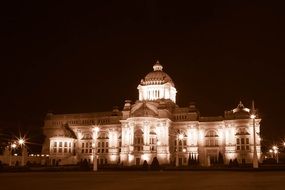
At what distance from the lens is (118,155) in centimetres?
10744

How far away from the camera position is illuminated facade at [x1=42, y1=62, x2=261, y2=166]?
96250 millimetres

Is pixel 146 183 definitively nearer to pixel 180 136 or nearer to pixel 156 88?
pixel 180 136

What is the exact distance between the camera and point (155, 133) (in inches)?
3846

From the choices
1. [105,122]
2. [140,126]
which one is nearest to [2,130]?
[105,122]

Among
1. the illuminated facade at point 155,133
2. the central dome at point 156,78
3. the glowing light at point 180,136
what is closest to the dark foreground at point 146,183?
the illuminated facade at point 155,133

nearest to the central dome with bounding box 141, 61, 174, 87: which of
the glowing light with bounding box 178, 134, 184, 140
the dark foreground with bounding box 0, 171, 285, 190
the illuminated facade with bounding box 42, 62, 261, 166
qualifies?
the illuminated facade with bounding box 42, 62, 261, 166

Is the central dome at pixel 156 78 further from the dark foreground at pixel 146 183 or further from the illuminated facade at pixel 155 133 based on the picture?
the dark foreground at pixel 146 183

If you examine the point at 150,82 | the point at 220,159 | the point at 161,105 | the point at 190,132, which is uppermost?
the point at 150,82

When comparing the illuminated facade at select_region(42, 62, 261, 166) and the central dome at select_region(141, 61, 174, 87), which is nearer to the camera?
the illuminated facade at select_region(42, 62, 261, 166)

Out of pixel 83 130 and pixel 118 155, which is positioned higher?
pixel 83 130

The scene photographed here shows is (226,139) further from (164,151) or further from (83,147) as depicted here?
(83,147)

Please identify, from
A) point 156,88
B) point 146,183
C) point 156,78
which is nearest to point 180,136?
point 156,88

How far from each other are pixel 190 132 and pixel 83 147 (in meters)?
31.6

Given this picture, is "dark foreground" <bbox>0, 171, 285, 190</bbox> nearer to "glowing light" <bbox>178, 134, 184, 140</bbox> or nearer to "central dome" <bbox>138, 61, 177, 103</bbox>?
"glowing light" <bbox>178, 134, 184, 140</bbox>
